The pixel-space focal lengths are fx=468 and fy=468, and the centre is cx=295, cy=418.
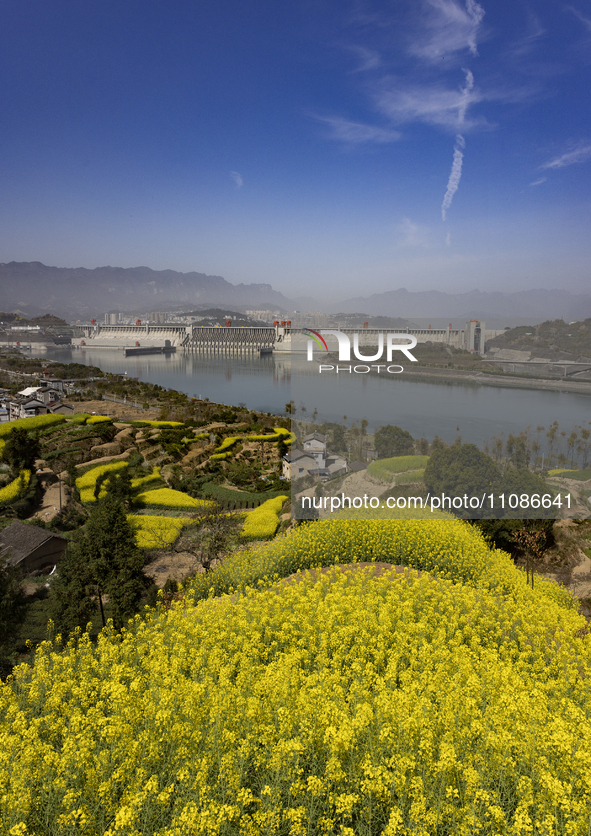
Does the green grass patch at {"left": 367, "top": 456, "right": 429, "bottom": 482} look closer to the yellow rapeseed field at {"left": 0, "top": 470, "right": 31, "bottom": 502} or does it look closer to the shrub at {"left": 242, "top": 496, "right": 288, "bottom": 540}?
the shrub at {"left": 242, "top": 496, "right": 288, "bottom": 540}

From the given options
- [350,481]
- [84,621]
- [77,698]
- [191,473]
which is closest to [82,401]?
[191,473]

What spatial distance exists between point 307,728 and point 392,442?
189 inches

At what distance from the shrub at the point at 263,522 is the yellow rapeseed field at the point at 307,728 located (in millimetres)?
7825

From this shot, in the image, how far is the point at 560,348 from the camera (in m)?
7.62

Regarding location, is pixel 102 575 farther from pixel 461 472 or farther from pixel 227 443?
pixel 227 443

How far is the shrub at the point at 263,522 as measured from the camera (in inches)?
504

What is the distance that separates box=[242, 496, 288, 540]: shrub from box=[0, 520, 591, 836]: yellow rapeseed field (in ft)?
25.7

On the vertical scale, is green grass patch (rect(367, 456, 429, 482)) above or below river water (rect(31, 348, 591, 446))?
below

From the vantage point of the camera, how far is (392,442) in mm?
7129

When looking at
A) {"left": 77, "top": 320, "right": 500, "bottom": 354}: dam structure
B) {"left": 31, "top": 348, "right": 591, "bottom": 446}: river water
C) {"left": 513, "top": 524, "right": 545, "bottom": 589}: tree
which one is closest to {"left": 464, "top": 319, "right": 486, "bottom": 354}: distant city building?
{"left": 31, "top": 348, "right": 591, "bottom": 446}: river water

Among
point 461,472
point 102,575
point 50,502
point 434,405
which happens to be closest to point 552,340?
point 434,405

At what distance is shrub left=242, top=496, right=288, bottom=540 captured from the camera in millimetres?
12797

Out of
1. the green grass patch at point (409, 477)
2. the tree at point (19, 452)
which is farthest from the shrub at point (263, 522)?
the tree at point (19, 452)

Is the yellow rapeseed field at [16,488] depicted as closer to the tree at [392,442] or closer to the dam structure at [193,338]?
the tree at [392,442]
